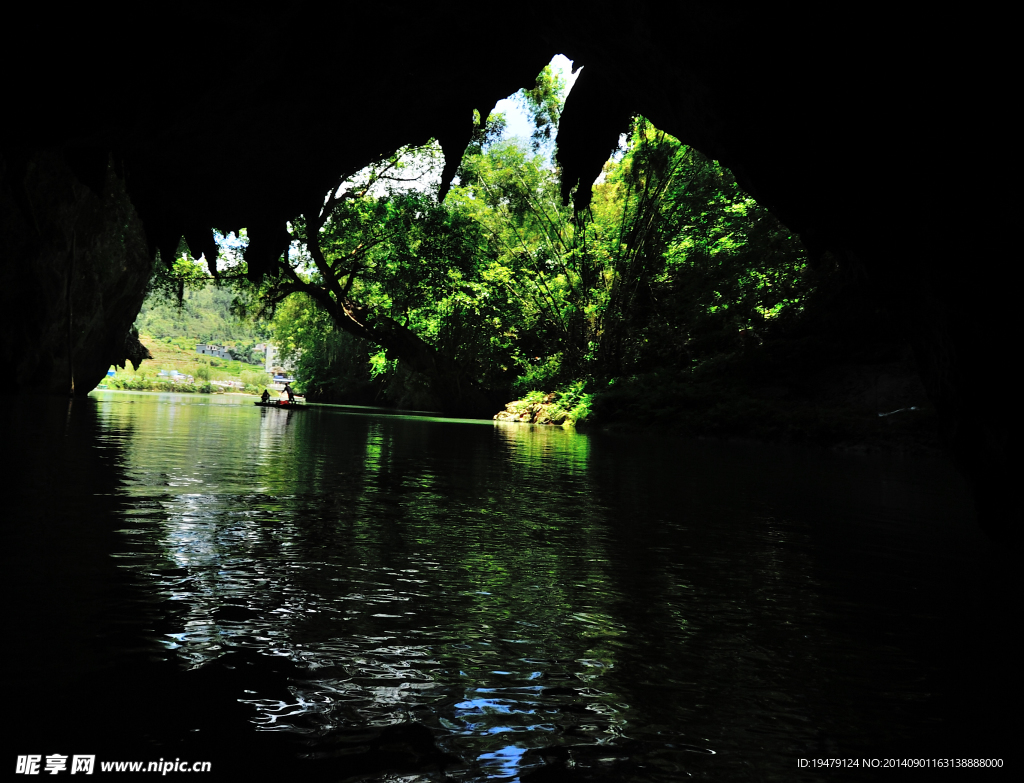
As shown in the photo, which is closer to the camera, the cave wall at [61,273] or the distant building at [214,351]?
the cave wall at [61,273]

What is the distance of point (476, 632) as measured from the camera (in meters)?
2.70

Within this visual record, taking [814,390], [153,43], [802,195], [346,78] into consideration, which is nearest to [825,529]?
[802,195]

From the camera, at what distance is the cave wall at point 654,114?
3.93m

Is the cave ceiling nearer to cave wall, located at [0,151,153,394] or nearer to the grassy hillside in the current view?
cave wall, located at [0,151,153,394]

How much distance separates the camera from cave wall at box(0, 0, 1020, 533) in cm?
393

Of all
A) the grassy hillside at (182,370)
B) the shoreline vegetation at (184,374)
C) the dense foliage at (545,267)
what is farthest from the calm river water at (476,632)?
the grassy hillside at (182,370)

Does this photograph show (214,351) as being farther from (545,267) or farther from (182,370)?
(545,267)

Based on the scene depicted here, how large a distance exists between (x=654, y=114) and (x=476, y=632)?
18.7 feet

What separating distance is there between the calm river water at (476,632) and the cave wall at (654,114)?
1813 millimetres

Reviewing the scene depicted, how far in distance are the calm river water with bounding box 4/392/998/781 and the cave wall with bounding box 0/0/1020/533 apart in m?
1.81

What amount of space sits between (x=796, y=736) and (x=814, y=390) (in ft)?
66.2

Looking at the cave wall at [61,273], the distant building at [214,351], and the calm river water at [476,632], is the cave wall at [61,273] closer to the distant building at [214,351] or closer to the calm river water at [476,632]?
the calm river water at [476,632]

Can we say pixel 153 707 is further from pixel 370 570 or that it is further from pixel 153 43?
pixel 153 43

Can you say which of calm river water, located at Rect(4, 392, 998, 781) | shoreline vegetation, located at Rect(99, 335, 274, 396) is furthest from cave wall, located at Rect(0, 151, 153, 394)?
shoreline vegetation, located at Rect(99, 335, 274, 396)
